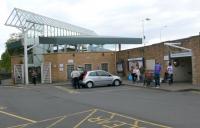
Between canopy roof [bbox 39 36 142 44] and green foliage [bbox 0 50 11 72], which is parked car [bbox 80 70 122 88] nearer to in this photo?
canopy roof [bbox 39 36 142 44]

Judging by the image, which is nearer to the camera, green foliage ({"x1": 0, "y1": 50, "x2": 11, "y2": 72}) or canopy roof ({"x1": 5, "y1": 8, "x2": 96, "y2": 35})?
canopy roof ({"x1": 5, "y1": 8, "x2": 96, "y2": 35})

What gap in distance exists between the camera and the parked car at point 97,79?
34.4m

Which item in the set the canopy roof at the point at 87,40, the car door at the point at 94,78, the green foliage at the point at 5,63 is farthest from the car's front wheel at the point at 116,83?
the green foliage at the point at 5,63

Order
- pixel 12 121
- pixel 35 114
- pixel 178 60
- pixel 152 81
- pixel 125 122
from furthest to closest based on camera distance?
pixel 178 60
pixel 152 81
pixel 35 114
pixel 12 121
pixel 125 122

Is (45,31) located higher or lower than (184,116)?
higher

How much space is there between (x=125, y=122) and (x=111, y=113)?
2473 millimetres

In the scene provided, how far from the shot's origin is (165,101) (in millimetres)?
20172

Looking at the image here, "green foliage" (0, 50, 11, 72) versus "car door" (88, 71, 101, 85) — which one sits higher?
"green foliage" (0, 50, 11, 72)

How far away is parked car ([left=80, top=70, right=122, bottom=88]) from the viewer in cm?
3441

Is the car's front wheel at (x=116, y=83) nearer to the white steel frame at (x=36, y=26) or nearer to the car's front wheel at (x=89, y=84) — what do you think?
the car's front wheel at (x=89, y=84)

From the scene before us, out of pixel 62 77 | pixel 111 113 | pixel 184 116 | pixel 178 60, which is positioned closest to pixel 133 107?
pixel 111 113

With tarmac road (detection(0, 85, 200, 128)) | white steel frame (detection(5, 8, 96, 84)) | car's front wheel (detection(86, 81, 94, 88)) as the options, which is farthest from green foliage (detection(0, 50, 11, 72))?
tarmac road (detection(0, 85, 200, 128))

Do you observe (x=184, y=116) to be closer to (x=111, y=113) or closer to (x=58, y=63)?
(x=111, y=113)

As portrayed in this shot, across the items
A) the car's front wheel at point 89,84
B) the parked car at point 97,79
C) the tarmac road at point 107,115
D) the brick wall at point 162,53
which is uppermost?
the brick wall at point 162,53
